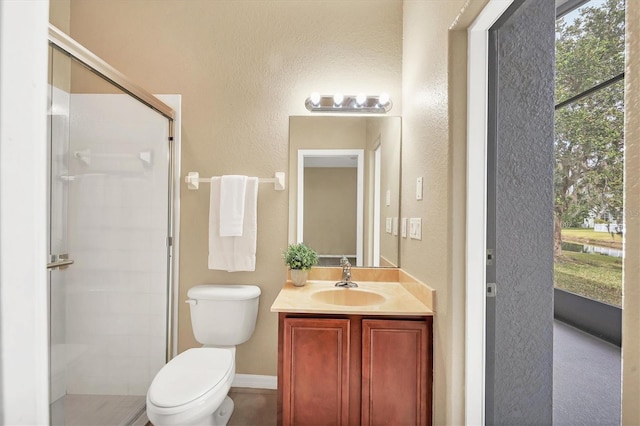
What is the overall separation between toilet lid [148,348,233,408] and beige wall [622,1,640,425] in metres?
1.43

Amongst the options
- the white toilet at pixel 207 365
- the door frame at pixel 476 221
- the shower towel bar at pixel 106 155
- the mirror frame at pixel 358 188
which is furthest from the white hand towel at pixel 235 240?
the door frame at pixel 476 221

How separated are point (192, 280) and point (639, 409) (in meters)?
2.12

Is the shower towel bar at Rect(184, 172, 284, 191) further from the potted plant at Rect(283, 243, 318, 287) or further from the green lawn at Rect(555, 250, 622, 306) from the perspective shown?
the green lawn at Rect(555, 250, 622, 306)

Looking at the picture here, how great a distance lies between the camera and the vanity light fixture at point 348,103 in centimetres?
199

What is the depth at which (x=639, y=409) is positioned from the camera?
503 mm

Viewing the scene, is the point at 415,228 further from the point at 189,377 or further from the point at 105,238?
the point at 105,238

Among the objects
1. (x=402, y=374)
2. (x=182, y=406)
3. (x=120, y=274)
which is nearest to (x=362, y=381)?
(x=402, y=374)

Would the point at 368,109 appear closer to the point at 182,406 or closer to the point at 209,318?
the point at 209,318

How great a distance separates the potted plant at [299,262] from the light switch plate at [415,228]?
2.05ft

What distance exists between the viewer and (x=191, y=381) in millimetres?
1434

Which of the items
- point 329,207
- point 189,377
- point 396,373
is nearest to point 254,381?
point 189,377

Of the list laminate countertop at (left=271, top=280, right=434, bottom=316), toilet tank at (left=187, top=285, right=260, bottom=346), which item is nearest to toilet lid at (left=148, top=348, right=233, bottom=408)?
toilet tank at (left=187, top=285, right=260, bottom=346)

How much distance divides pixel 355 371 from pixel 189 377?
79 cm

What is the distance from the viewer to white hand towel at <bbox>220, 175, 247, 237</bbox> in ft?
6.46
